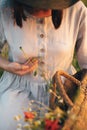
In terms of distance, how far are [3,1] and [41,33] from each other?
293 mm

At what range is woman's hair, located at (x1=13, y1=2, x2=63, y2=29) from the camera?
2.79 m

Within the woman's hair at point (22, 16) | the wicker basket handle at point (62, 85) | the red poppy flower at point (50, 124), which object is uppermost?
the woman's hair at point (22, 16)

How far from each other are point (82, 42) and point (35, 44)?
0.28 m

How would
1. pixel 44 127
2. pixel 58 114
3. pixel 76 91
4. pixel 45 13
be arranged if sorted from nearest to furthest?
1. pixel 58 114
2. pixel 44 127
3. pixel 76 91
4. pixel 45 13

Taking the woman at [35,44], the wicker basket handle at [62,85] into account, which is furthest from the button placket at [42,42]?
the wicker basket handle at [62,85]

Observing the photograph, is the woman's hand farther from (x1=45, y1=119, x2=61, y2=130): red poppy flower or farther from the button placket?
(x1=45, y1=119, x2=61, y2=130): red poppy flower

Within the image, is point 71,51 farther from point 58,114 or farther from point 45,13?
point 58,114

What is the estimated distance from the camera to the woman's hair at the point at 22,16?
279 centimetres

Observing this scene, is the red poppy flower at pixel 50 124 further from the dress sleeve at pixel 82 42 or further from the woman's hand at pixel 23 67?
the dress sleeve at pixel 82 42

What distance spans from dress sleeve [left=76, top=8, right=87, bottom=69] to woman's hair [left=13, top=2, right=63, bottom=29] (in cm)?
15

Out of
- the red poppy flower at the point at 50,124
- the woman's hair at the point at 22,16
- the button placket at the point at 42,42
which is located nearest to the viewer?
Answer: the red poppy flower at the point at 50,124

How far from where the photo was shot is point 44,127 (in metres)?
2.04

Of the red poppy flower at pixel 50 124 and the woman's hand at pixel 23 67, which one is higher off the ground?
the red poppy flower at pixel 50 124

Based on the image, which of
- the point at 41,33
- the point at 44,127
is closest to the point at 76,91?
the point at 41,33
